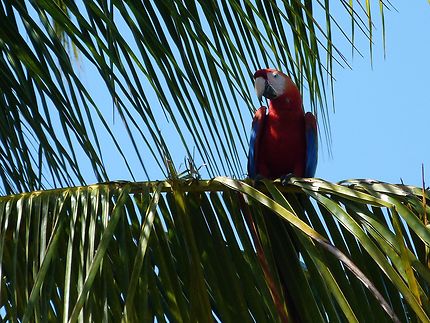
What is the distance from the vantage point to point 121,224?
→ 1.69 metres

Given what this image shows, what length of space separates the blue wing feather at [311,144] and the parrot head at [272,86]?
104 millimetres

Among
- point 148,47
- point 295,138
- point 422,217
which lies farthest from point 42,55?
point 295,138

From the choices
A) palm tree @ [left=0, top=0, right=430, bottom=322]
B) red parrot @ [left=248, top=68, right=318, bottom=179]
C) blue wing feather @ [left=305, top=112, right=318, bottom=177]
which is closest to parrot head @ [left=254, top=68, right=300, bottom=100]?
red parrot @ [left=248, top=68, right=318, bottom=179]

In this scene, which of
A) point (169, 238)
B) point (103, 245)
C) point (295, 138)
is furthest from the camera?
point (295, 138)

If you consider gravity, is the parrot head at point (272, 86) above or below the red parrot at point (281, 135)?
above

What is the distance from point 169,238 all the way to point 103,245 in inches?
9.8

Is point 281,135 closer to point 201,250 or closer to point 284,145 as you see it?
point 284,145

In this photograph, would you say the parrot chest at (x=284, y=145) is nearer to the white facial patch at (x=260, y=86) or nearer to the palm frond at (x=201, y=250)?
the white facial patch at (x=260, y=86)

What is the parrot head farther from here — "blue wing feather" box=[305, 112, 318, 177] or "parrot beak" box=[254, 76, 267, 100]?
"blue wing feather" box=[305, 112, 318, 177]

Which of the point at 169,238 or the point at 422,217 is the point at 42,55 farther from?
the point at 422,217

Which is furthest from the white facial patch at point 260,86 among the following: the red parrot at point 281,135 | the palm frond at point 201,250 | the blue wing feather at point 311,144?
the palm frond at point 201,250

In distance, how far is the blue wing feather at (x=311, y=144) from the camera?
9.61 ft

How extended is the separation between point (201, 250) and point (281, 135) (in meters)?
1.29

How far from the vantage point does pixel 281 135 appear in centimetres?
297
